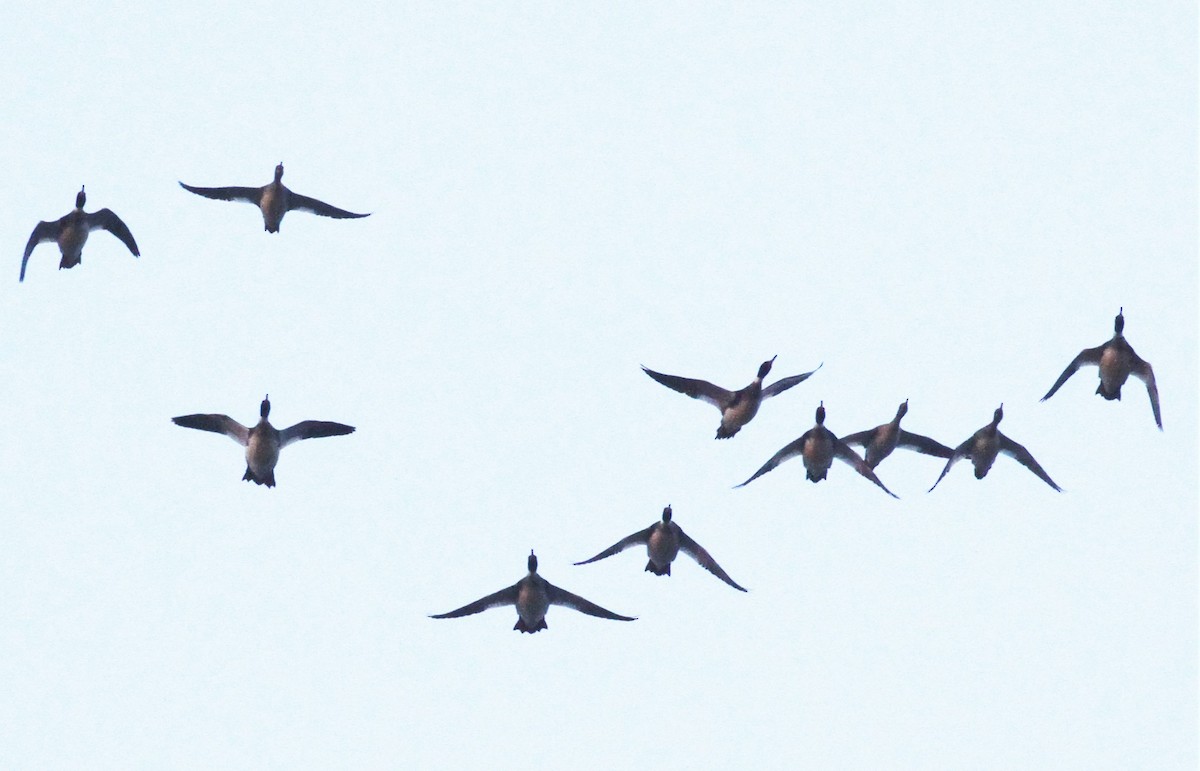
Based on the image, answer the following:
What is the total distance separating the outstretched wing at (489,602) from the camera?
25.5m

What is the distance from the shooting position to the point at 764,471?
1034 inches

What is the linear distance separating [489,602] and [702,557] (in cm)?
313

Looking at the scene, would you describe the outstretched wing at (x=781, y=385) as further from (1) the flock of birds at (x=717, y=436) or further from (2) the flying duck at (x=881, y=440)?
(2) the flying duck at (x=881, y=440)

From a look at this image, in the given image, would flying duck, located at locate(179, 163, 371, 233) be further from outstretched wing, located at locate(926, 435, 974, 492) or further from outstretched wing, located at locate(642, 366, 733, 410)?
outstretched wing, located at locate(926, 435, 974, 492)

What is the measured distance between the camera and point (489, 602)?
2558 centimetres

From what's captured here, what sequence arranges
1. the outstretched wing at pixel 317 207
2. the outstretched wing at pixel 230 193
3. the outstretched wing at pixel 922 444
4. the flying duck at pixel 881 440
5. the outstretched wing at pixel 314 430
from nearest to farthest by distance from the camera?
1. the outstretched wing at pixel 314 430
2. the flying duck at pixel 881 440
3. the outstretched wing at pixel 922 444
4. the outstretched wing at pixel 230 193
5. the outstretched wing at pixel 317 207

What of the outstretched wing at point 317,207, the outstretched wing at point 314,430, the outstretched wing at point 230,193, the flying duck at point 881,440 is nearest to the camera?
the outstretched wing at point 314,430

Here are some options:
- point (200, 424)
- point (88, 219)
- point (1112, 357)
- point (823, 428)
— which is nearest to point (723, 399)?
point (823, 428)

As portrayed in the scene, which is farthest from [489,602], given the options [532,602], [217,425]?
[217,425]

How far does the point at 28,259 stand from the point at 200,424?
414 cm

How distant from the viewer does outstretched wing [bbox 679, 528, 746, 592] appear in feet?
83.6

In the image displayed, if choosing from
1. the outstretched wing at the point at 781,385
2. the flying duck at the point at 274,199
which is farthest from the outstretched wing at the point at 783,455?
the flying duck at the point at 274,199

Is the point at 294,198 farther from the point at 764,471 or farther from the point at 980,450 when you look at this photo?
the point at 980,450

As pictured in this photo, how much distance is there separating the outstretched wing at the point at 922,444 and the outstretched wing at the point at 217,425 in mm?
10023
